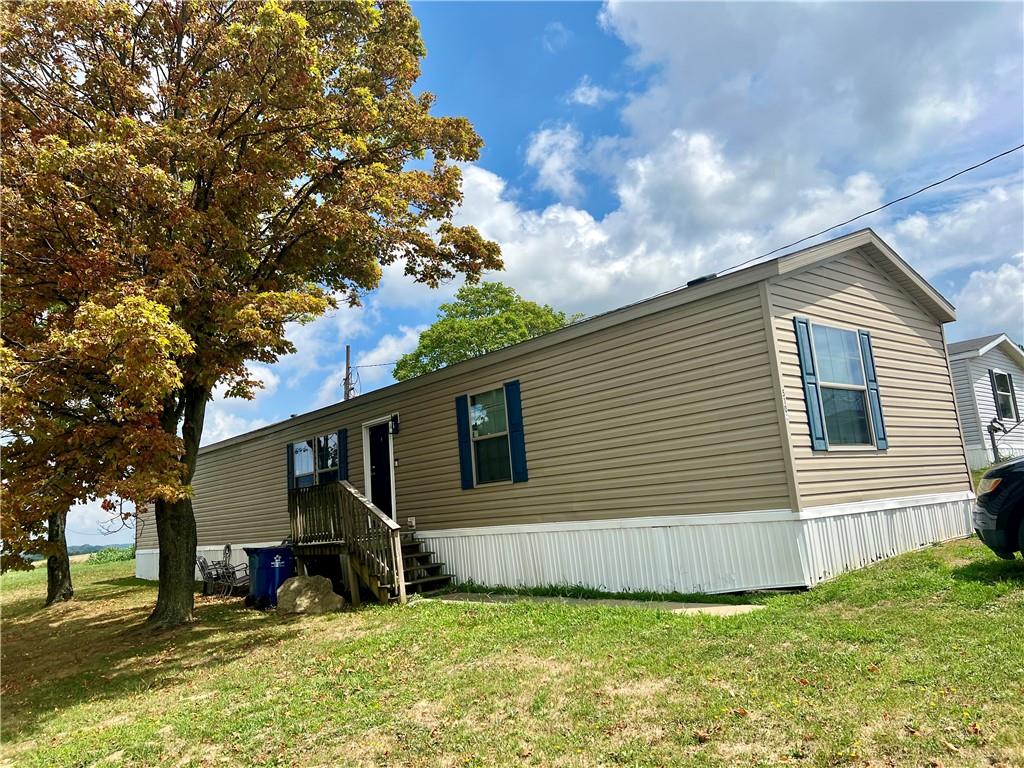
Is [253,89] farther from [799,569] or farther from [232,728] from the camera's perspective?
[799,569]

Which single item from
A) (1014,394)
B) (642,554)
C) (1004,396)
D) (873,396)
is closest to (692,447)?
(642,554)

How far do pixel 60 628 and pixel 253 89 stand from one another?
9917 millimetres

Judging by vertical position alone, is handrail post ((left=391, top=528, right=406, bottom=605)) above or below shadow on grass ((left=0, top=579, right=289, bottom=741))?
above

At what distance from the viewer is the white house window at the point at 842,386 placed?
27.0 ft

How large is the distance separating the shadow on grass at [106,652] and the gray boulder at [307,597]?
313 millimetres

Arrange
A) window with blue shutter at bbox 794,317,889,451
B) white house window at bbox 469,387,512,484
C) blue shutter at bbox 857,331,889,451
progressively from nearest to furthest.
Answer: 1. window with blue shutter at bbox 794,317,889,451
2. blue shutter at bbox 857,331,889,451
3. white house window at bbox 469,387,512,484

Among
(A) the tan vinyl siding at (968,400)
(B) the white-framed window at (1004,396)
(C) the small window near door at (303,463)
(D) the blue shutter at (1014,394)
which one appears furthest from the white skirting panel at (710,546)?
(D) the blue shutter at (1014,394)

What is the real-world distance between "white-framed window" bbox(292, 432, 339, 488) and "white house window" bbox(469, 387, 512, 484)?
4.04m

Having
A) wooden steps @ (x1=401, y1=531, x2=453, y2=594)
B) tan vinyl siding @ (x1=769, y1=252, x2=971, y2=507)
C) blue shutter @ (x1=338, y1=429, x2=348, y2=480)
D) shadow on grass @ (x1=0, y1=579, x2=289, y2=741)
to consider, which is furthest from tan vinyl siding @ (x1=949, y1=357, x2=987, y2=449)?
shadow on grass @ (x1=0, y1=579, x2=289, y2=741)

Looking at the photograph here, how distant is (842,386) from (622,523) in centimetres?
338

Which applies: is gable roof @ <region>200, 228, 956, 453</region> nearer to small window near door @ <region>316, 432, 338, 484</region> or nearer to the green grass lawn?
small window near door @ <region>316, 432, 338, 484</region>

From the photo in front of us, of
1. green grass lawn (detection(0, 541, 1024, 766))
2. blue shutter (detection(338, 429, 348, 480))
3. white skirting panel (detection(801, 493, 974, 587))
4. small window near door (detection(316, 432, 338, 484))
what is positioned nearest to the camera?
green grass lawn (detection(0, 541, 1024, 766))

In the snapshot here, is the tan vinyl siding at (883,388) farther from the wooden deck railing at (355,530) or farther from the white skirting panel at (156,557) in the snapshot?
the white skirting panel at (156,557)

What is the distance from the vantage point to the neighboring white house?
1786 centimetres
